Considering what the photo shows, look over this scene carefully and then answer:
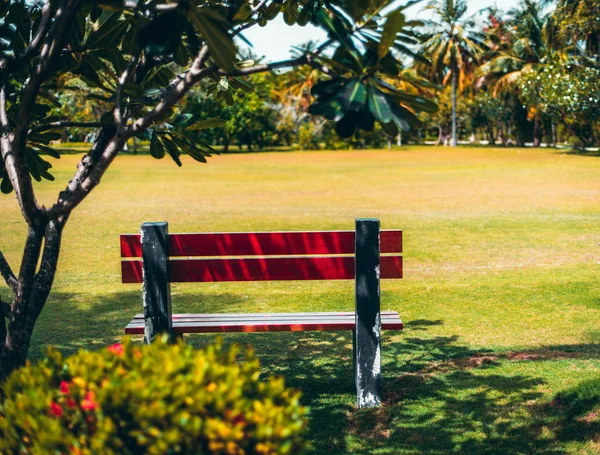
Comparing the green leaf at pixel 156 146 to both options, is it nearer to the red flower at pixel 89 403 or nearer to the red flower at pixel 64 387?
the red flower at pixel 64 387

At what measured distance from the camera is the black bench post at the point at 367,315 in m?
5.26

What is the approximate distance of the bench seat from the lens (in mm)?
5539

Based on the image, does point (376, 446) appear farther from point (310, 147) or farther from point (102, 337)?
point (310, 147)

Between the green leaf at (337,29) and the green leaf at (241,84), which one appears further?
the green leaf at (241,84)

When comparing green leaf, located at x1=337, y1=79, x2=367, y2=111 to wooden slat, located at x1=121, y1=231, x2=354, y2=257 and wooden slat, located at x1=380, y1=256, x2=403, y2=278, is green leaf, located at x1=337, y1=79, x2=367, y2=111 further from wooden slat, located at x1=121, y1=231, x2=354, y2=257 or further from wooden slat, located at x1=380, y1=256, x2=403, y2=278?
wooden slat, located at x1=380, y1=256, x2=403, y2=278

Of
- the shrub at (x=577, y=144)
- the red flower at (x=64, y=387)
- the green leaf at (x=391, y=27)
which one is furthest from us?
the shrub at (x=577, y=144)

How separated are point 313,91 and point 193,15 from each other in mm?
607

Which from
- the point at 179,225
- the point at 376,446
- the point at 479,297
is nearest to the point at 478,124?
the point at 179,225

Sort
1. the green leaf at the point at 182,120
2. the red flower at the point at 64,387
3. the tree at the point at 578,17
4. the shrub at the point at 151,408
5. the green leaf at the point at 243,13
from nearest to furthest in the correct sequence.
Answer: the shrub at the point at 151,408, the red flower at the point at 64,387, the green leaf at the point at 243,13, the green leaf at the point at 182,120, the tree at the point at 578,17

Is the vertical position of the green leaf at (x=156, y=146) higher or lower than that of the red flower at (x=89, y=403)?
higher

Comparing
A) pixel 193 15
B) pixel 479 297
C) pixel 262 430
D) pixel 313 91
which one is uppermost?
pixel 193 15

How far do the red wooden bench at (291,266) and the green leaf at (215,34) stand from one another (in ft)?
6.46

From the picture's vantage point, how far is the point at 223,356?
3039 millimetres

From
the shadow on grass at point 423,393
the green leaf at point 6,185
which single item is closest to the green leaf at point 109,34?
the green leaf at point 6,185
